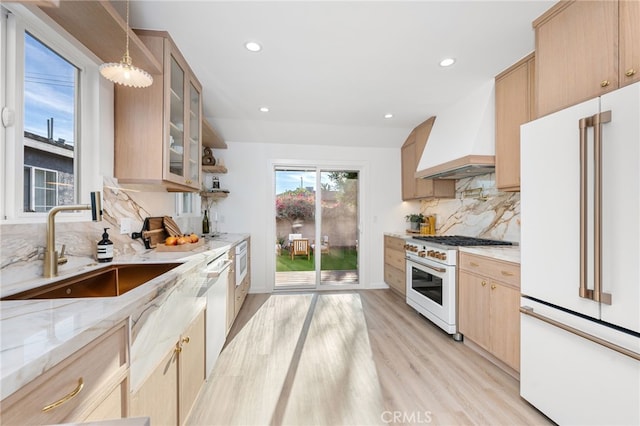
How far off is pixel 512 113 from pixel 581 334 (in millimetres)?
1830

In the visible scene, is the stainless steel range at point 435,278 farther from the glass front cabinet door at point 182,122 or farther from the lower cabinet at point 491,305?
the glass front cabinet door at point 182,122

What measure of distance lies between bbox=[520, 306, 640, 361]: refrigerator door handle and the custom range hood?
4.72 feet

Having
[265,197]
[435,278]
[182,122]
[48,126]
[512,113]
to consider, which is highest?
[512,113]

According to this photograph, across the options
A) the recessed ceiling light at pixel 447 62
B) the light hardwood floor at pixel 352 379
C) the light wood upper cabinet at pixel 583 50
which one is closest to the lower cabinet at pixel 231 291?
the light hardwood floor at pixel 352 379

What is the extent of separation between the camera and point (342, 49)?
201cm

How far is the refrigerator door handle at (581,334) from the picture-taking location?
3.76 ft

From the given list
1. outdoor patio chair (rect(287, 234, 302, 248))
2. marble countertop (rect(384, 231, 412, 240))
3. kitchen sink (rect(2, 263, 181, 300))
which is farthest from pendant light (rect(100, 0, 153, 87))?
marble countertop (rect(384, 231, 412, 240))

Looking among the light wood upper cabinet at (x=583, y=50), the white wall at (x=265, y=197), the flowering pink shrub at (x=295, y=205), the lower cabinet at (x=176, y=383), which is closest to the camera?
the lower cabinet at (x=176, y=383)

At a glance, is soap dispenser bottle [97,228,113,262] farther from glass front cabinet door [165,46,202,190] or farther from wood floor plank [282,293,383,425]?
wood floor plank [282,293,383,425]

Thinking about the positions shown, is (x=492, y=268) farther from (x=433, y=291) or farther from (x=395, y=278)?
(x=395, y=278)

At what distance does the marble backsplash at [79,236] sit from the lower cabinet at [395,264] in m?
3.00

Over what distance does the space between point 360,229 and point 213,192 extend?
2344 millimetres

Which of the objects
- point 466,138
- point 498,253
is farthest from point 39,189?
point 466,138

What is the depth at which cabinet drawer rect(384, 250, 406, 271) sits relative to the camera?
3.67m
